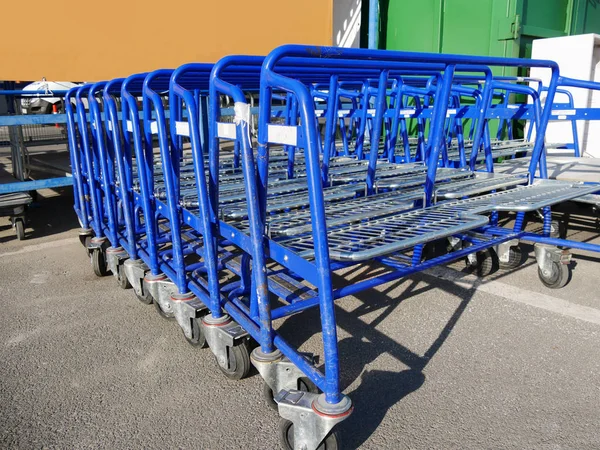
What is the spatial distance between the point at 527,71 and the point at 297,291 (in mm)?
6725

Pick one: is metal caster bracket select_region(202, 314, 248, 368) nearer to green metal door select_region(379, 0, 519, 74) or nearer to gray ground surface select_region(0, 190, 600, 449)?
gray ground surface select_region(0, 190, 600, 449)

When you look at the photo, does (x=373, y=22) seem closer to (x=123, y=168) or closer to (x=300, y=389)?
(x=123, y=168)

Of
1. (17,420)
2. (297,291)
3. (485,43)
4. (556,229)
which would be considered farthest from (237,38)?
(17,420)

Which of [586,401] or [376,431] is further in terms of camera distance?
[586,401]

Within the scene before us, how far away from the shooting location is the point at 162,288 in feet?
10.0

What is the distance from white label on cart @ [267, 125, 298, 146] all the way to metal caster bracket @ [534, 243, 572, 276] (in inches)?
99.8

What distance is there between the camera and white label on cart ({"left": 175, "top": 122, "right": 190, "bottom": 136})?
Answer: 259cm

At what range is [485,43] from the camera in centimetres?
785

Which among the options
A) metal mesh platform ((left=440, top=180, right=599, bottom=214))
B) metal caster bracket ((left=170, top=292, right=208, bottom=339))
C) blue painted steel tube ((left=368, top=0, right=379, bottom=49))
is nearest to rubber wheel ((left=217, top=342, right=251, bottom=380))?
metal caster bracket ((left=170, top=292, right=208, bottom=339))

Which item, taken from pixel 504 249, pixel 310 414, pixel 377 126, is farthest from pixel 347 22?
pixel 310 414

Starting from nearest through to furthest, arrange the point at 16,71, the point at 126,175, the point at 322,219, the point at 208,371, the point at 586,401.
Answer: the point at 322,219
the point at 586,401
the point at 208,371
the point at 126,175
the point at 16,71

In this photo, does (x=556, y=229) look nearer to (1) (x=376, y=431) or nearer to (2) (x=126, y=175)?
(1) (x=376, y=431)

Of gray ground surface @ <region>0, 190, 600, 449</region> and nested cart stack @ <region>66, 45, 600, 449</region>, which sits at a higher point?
nested cart stack @ <region>66, 45, 600, 449</region>

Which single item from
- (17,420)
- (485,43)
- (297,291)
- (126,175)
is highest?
(485,43)
